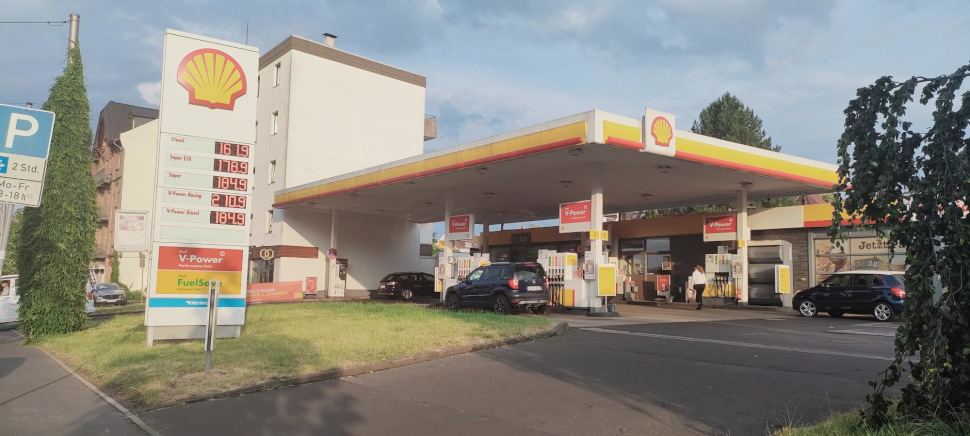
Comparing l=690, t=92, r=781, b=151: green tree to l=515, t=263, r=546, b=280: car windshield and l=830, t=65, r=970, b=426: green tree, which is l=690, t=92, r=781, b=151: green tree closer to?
l=515, t=263, r=546, b=280: car windshield

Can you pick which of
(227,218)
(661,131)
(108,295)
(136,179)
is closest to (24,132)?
(227,218)

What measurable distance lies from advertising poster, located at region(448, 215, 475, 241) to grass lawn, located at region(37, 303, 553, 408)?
811 centimetres

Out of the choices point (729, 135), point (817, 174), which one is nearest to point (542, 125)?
point (817, 174)

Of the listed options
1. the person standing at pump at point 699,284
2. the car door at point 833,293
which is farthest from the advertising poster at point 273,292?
the car door at point 833,293

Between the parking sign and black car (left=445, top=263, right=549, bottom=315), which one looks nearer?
the parking sign

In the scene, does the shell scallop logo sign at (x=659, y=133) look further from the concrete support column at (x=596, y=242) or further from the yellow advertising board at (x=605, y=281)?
the yellow advertising board at (x=605, y=281)

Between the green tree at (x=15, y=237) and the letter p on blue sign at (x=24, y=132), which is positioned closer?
the letter p on blue sign at (x=24, y=132)

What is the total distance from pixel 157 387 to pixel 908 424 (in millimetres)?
8107

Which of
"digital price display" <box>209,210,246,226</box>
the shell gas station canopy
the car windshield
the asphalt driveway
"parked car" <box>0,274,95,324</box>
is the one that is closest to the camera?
the asphalt driveway

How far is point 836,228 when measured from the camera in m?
5.03

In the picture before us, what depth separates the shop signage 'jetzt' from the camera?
24.8 m

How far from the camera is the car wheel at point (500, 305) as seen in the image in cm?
1873

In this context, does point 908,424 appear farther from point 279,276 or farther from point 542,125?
point 279,276

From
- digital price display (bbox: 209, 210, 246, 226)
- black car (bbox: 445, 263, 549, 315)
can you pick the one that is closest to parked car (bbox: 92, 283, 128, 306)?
black car (bbox: 445, 263, 549, 315)
